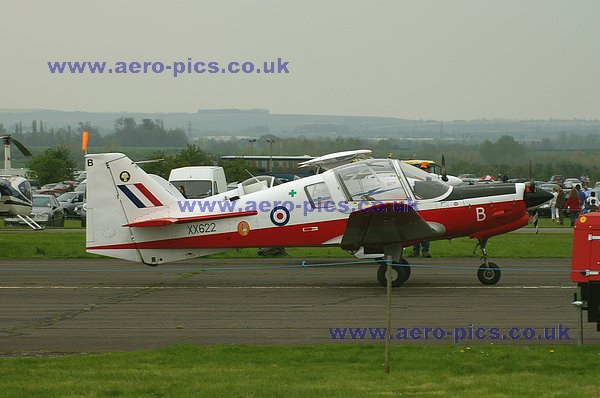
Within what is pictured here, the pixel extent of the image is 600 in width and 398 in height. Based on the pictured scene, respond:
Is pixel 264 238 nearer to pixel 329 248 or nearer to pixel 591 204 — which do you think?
pixel 329 248

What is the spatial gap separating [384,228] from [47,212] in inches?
1001

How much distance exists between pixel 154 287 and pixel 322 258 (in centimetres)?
629

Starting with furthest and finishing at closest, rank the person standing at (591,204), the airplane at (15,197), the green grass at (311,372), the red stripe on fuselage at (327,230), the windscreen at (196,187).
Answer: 1. the person standing at (591,204)
2. the windscreen at (196,187)
3. the airplane at (15,197)
4. the red stripe on fuselage at (327,230)
5. the green grass at (311,372)

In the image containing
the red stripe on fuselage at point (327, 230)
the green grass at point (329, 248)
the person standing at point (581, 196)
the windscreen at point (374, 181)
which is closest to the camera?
the windscreen at point (374, 181)

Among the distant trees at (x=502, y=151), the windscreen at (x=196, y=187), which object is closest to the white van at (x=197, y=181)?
the windscreen at (x=196, y=187)

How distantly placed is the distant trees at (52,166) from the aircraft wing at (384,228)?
54.2 meters

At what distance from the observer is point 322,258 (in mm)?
22469

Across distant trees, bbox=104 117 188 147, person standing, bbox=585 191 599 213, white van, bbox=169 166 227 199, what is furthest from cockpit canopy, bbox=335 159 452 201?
distant trees, bbox=104 117 188 147

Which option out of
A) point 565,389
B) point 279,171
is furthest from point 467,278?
point 279,171

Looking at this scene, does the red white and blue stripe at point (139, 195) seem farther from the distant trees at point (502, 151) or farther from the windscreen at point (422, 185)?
the distant trees at point (502, 151)

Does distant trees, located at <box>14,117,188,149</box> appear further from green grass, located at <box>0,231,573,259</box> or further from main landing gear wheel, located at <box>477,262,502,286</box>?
main landing gear wheel, located at <box>477,262,502,286</box>

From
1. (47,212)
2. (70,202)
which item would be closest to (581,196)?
(47,212)

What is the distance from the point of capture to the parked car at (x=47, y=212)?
37969 mm

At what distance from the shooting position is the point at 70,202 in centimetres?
4666
